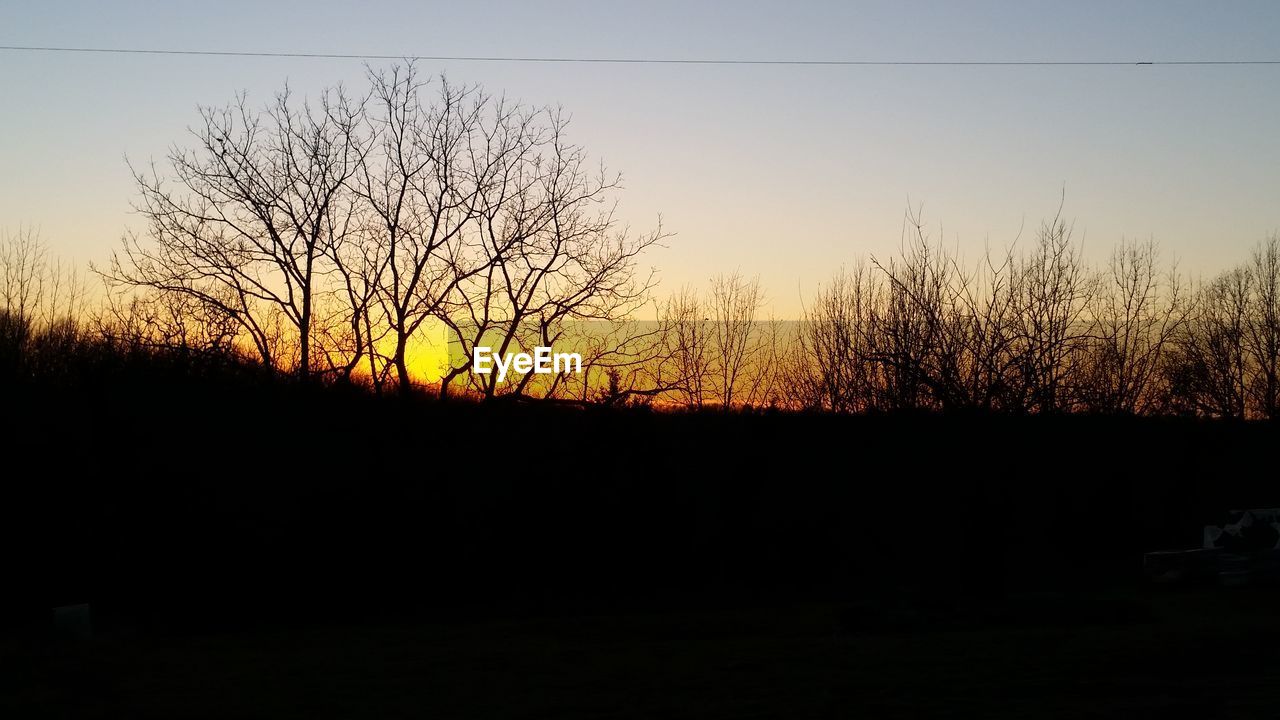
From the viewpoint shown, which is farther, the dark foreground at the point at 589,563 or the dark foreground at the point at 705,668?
the dark foreground at the point at 589,563

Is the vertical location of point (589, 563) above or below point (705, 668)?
above

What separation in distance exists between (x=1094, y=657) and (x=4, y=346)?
2012cm

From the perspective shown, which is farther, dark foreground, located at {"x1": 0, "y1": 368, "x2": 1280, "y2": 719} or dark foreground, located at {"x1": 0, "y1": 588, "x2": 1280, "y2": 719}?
dark foreground, located at {"x1": 0, "y1": 368, "x2": 1280, "y2": 719}

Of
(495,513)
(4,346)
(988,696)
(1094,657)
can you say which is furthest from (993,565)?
(4,346)

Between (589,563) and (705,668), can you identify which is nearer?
(705,668)

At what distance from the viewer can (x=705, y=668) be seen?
11.2 metres

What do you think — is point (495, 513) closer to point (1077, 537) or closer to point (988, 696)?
point (988, 696)

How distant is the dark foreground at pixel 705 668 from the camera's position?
9227 millimetres

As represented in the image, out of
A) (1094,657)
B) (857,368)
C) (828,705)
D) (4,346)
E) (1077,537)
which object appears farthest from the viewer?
(857,368)

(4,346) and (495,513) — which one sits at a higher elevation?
(4,346)

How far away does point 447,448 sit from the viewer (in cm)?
1842

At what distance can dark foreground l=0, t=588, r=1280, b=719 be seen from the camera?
9227mm

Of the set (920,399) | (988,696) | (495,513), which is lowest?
(988,696)

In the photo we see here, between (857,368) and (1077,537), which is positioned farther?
→ (857,368)
